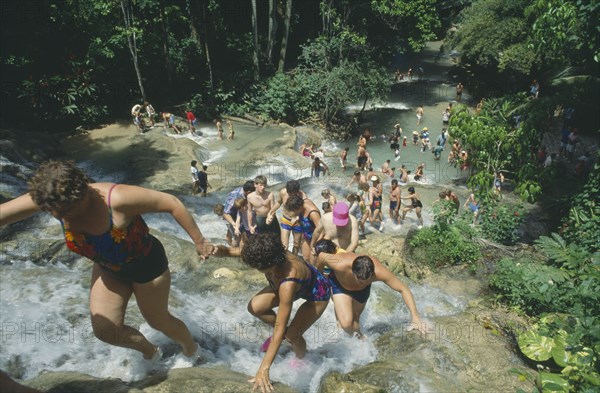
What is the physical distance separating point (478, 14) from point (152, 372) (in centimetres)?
2471

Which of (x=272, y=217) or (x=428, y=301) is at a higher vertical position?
(x=272, y=217)

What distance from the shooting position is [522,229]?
12.1 metres

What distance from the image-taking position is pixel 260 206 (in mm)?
7324

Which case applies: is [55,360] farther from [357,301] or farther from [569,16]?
[569,16]

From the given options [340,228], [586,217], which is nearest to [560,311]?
[586,217]

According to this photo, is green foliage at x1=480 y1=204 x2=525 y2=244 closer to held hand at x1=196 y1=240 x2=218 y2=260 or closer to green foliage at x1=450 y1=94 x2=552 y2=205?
green foliage at x1=450 y1=94 x2=552 y2=205

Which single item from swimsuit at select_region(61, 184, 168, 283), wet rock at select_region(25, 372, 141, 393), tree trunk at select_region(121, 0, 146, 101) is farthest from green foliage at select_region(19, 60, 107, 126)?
swimsuit at select_region(61, 184, 168, 283)

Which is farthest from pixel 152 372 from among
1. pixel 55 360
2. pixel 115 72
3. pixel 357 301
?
pixel 115 72

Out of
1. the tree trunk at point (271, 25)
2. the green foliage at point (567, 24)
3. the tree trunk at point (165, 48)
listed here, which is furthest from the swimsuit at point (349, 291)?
the tree trunk at point (271, 25)

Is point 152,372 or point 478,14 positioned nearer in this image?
point 152,372

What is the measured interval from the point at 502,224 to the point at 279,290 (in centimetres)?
792

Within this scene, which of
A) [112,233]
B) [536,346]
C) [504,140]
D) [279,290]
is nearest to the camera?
[112,233]

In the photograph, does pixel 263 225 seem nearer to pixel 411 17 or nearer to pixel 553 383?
pixel 553 383

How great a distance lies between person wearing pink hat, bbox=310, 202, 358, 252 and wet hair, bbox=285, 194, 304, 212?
16.5 inches
